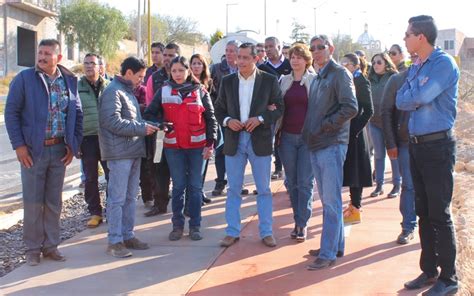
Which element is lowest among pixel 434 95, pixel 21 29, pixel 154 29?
pixel 434 95

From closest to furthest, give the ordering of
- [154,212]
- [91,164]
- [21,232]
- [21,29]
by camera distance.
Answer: [21,232]
[91,164]
[154,212]
[21,29]

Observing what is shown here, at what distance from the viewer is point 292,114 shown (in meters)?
6.30

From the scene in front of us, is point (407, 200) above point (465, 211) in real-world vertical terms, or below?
above

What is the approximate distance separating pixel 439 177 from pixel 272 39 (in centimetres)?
492

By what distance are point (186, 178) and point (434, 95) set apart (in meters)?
3.02

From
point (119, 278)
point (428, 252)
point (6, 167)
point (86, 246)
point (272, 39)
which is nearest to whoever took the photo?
point (428, 252)

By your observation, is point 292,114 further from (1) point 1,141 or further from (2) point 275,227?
(1) point 1,141

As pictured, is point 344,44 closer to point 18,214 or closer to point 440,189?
point 18,214

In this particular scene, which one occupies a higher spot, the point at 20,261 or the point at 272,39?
the point at 272,39

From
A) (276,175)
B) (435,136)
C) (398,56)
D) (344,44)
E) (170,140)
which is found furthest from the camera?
(344,44)

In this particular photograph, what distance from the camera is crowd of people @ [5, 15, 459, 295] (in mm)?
4648

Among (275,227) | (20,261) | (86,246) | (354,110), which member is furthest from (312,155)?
(20,261)

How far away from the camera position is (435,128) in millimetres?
4574

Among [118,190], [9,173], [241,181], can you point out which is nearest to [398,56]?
[241,181]
